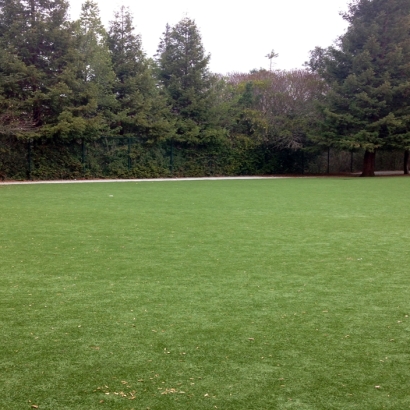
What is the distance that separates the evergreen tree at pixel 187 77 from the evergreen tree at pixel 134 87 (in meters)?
1.39

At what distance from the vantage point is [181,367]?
12.0 feet

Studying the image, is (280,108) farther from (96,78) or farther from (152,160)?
(96,78)

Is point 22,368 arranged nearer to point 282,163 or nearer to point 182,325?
point 182,325

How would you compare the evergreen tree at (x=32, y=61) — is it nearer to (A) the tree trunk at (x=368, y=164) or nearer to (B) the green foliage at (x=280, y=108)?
(B) the green foliage at (x=280, y=108)

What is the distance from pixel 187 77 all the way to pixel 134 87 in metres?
3.88

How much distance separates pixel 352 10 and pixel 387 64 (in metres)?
4.53

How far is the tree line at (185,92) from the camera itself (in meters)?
25.0

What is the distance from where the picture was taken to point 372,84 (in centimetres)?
2958

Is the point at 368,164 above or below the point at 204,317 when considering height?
above

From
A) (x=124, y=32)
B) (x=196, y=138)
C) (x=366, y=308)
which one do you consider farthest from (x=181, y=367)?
(x=124, y=32)

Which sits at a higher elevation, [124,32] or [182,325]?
[124,32]

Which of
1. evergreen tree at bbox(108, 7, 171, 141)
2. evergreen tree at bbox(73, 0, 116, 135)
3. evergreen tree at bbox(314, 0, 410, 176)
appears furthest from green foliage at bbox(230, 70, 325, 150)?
evergreen tree at bbox(73, 0, 116, 135)

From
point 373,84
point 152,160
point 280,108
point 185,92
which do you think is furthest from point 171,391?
point 280,108

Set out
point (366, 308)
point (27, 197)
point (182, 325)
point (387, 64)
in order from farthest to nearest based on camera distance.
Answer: point (387, 64), point (27, 197), point (366, 308), point (182, 325)
